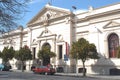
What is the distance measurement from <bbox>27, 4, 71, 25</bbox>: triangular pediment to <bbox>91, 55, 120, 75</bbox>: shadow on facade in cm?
1132

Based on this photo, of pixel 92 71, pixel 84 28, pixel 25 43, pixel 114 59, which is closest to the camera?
pixel 114 59

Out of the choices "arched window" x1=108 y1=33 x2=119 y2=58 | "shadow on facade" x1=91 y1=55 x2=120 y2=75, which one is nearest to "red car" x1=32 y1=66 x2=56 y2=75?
"shadow on facade" x1=91 y1=55 x2=120 y2=75

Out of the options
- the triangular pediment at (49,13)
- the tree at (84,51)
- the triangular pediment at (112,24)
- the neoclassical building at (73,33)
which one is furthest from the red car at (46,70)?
the triangular pediment at (49,13)

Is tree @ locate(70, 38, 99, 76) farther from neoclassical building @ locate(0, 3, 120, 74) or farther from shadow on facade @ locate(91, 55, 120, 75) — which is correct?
shadow on facade @ locate(91, 55, 120, 75)

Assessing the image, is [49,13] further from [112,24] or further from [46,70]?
[112,24]

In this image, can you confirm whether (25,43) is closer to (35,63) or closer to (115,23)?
(35,63)

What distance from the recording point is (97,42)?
4053cm

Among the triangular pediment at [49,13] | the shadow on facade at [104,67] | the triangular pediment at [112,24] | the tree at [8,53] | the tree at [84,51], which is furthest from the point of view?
the tree at [8,53]

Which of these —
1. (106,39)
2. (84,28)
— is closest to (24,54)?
(84,28)

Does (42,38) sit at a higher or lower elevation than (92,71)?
higher

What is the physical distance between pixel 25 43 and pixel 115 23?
994 inches

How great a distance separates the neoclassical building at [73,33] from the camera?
39000mm

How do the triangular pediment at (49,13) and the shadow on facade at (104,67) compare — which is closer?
the shadow on facade at (104,67)

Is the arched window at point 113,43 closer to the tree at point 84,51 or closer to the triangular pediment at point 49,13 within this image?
the tree at point 84,51
